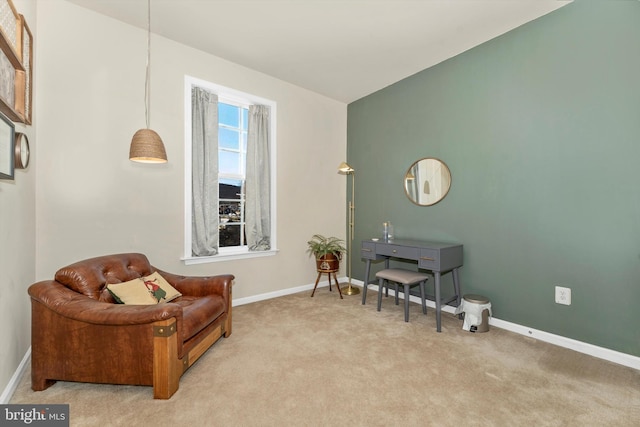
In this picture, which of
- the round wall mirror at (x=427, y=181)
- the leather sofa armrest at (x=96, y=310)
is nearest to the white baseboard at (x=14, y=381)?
the leather sofa armrest at (x=96, y=310)

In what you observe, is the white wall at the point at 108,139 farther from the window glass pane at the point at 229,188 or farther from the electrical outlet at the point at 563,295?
the electrical outlet at the point at 563,295

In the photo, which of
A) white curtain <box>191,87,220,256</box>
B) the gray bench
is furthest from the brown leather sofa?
the gray bench

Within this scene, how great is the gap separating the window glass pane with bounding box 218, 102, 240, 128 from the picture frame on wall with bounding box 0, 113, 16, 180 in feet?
6.78

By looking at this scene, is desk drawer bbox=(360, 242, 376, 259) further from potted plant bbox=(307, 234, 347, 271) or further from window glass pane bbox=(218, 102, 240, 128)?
window glass pane bbox=(218, 102, 240, 128)

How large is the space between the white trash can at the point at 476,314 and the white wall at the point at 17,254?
3.46 metres

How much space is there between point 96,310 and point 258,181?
2303 millimetres

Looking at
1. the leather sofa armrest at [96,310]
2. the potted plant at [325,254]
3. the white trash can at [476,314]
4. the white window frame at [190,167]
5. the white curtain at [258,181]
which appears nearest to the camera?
the leather sofa armrest at [96,310]

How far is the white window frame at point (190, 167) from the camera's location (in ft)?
10.6

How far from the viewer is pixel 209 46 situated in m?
3.22

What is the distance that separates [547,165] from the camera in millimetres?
2662

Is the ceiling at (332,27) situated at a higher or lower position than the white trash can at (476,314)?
higher

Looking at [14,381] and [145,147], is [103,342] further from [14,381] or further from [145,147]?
[145,147]

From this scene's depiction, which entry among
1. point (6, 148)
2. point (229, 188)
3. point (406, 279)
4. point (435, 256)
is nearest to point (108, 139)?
point (6, 148)

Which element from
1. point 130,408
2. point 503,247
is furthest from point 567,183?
point 130,408
